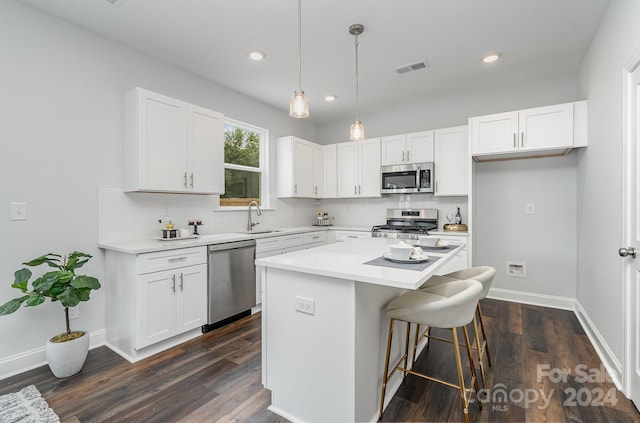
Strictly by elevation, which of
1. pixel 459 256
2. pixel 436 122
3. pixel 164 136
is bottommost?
pixel 459 256

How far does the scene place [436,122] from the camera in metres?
4.44

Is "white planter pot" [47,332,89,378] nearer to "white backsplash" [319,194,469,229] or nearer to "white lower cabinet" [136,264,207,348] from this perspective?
"white lower cabinet" [136,264,207,348]

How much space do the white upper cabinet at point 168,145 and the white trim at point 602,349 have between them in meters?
3.71

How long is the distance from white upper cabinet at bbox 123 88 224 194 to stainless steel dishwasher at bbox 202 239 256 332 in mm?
714

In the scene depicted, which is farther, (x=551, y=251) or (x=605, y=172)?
(x=551, y=251)

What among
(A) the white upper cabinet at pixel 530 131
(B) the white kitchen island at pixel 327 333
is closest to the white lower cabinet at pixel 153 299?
(B) the white kitchen island at pixel 327 333

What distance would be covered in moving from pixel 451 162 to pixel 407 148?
64 cm

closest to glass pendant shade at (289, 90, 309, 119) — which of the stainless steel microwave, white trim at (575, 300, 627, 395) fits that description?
the stainless steel microwave

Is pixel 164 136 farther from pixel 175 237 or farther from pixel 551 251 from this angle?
pixel 551 251

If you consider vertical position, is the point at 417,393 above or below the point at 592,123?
below

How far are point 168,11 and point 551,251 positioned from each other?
15.4ft

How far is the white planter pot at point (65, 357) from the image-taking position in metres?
2.14

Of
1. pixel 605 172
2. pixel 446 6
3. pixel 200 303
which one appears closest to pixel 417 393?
pixel 200 303

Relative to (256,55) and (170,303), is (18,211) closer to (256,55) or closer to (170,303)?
(170,303)
